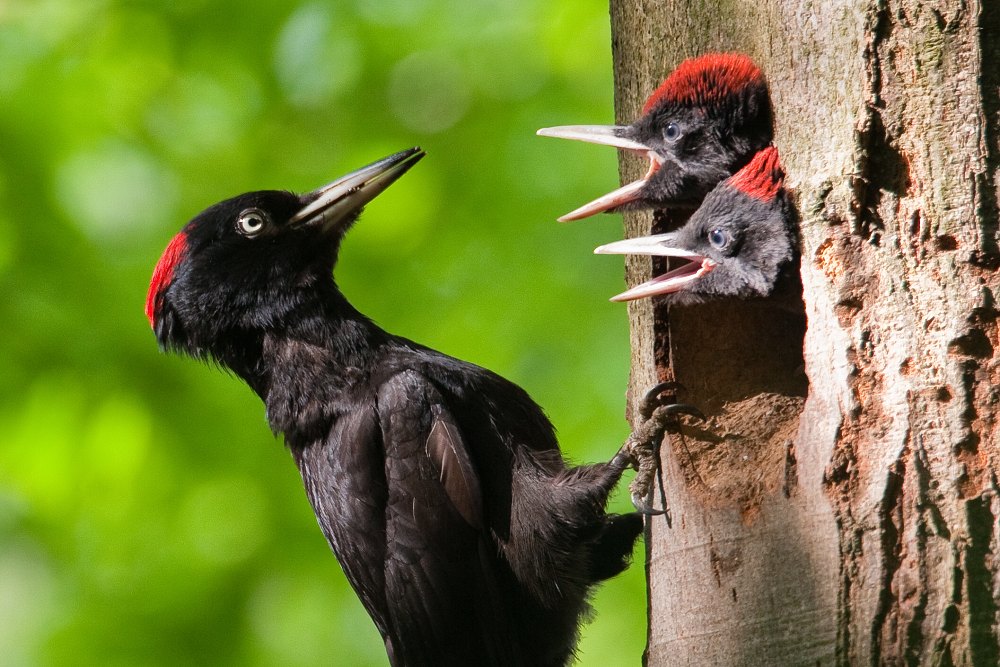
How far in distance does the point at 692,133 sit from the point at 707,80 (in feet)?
0.83

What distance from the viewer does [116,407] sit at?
5648mm

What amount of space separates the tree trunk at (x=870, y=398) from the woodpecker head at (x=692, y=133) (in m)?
0.15

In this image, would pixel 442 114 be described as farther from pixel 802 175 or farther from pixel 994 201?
pixel 994 201

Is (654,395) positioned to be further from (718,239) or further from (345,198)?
(345,198)

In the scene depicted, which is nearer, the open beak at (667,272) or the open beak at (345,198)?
the open beak at (667,272)

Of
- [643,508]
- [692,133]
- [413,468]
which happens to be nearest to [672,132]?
[692,133]

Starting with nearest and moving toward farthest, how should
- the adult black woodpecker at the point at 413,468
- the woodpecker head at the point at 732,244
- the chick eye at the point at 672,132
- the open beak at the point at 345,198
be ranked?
the woodpecker head at the point at 732,244, the chick eye at the point at 672,132, the adult black woodpecker at the point at 413,468, the open beak at the point at 345,198

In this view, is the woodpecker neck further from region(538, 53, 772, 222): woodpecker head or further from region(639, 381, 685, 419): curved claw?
region(639, 381, 685, 419): curved claw

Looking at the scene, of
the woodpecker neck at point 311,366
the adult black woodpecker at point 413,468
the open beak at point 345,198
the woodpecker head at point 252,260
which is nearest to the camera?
the adult black woodpecker at point 413,468

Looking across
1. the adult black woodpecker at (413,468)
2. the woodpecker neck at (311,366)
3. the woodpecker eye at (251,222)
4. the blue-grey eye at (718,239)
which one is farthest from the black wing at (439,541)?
the blue-grey eye at (718,239)

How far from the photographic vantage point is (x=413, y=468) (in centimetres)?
363

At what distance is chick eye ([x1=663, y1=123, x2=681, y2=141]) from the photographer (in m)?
3.19

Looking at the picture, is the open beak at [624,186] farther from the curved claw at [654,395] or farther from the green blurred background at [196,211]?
the green blurred background at [196,211]

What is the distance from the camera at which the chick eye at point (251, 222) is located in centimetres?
409
